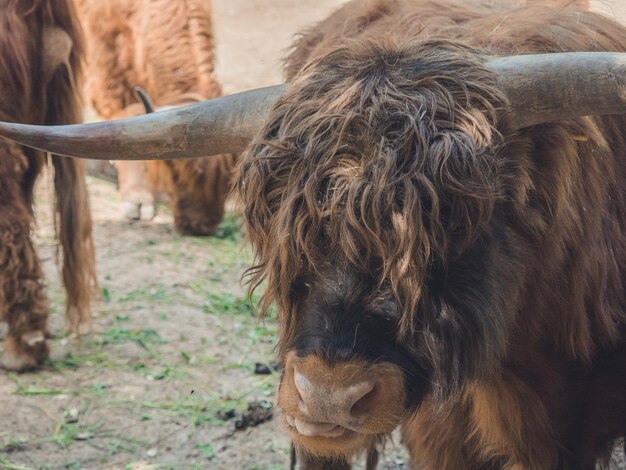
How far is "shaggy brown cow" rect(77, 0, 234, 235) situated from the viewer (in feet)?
29.4

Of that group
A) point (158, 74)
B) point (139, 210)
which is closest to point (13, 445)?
point (139, 210)

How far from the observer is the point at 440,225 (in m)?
2.65

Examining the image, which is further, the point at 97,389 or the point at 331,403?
the point at 97,389

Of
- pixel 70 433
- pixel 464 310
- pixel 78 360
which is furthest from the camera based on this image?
pixel 78 360

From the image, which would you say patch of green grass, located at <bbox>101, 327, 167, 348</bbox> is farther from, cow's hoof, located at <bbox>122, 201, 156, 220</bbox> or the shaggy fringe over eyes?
the shaggy fringe over eyes

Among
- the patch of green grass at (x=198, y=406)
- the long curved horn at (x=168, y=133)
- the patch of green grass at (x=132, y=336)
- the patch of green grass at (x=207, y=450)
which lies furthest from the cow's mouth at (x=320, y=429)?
the patch of green grass at (x=132, y=336)

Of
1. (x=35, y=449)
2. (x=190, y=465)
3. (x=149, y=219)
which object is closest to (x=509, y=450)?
(x=190, y=465)

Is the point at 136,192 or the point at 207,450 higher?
the point at 207,450

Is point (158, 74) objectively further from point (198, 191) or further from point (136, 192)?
point (198, 191)

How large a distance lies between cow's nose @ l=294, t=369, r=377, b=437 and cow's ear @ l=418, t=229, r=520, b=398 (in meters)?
0.26

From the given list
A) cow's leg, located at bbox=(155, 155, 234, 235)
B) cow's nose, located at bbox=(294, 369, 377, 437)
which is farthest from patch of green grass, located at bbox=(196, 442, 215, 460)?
cow's leg, located at bbox=(155, 155, 234, 235)

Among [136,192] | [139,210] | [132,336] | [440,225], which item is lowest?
[139,210]

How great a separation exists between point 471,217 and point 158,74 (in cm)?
701

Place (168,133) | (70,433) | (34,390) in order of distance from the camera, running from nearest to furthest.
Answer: (168,133), (70,433), (34,390)
